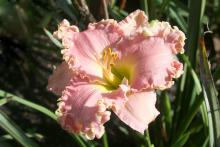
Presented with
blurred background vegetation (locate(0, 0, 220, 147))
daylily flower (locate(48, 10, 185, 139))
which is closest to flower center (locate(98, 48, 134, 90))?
daylily flower (locate(48, 10, 185, 139))

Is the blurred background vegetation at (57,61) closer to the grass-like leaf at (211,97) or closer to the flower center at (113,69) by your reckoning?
the grass-like leaf at (211,97)

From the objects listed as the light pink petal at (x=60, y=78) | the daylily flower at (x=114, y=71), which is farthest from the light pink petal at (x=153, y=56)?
the light pink petal at (x=60, y=78)

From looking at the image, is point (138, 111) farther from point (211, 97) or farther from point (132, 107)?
point (211, 97)

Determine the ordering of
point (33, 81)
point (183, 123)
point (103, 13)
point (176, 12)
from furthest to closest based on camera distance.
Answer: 1. point (33, 81)
2. point (176, 12)
3. point (183, 123)
4. point (103, 13)

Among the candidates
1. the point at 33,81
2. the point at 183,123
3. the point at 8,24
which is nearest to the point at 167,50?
the point at 183,123

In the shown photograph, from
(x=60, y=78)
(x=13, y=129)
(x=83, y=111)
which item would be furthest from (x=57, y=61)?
(x=83, y=111)

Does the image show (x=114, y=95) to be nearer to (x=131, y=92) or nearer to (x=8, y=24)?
(x=131, y=92)
